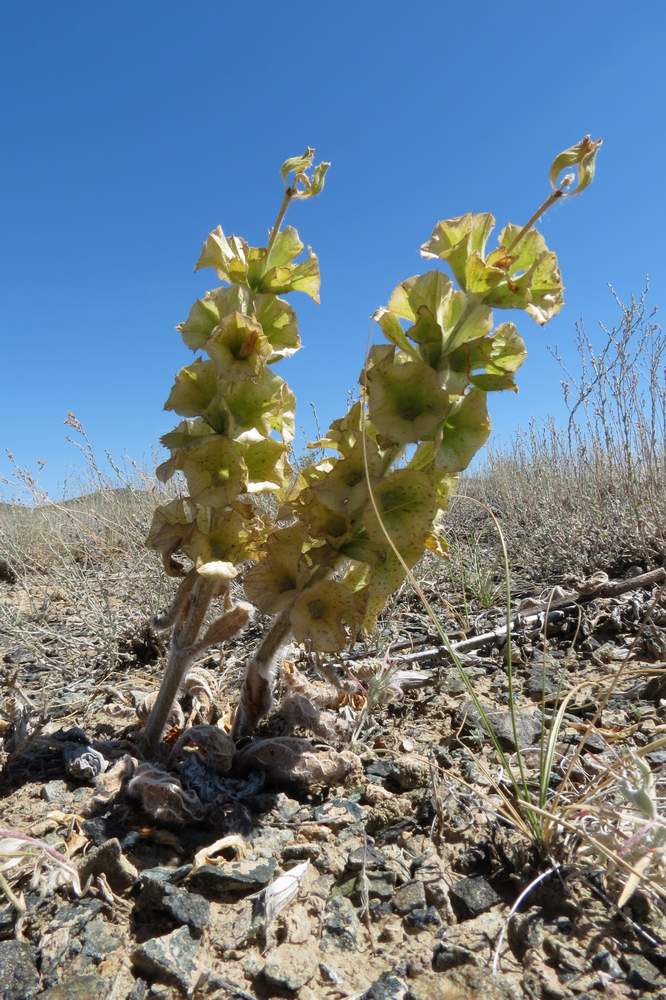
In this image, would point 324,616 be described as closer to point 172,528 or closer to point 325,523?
point 325,523

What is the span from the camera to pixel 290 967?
1096 millimetres

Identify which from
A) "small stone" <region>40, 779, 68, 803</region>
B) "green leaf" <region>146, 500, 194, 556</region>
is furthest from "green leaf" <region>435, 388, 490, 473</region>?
"small stone" <region>40, 779, 68, 803</region>

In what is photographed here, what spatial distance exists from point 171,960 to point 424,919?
0.46 m

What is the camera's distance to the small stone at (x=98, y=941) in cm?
111

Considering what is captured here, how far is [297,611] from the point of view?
4.31 feet

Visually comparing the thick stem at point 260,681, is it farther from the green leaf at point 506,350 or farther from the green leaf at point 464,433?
the green leaf at point 506,350

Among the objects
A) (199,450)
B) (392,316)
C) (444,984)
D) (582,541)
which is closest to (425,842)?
(444,984)

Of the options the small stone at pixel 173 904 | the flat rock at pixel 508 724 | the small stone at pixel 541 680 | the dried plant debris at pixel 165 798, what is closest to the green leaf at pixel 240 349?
the dried plant debris at pixel 165 798

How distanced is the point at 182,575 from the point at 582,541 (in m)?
2.47

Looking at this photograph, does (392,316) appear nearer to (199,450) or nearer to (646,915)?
(199,450)

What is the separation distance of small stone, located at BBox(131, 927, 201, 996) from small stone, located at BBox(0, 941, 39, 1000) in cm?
16

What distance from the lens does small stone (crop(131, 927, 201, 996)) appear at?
105 cm

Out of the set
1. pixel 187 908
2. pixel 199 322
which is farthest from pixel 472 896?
pixel 199 322

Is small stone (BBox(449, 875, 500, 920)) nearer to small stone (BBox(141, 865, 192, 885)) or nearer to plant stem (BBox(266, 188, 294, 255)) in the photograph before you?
small stone (BBox(141, 865, 192, 885))
